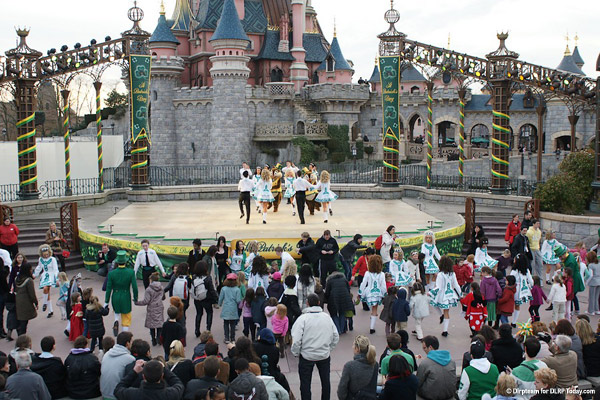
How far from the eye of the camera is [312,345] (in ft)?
23.8

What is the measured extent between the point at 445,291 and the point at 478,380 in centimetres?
421

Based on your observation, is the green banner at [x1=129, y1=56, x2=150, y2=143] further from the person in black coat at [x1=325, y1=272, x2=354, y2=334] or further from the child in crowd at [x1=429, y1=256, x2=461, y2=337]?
the child in crowd at [x1=429, y1=256, x2=461, y2=337]

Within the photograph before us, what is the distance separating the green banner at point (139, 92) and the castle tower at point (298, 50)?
25.8m

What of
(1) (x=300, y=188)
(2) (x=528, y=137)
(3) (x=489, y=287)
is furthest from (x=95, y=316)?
(2) (x=528, y=137)

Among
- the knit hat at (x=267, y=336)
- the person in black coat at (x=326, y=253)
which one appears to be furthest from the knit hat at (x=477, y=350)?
the person in black coat at (x=326, y=253)

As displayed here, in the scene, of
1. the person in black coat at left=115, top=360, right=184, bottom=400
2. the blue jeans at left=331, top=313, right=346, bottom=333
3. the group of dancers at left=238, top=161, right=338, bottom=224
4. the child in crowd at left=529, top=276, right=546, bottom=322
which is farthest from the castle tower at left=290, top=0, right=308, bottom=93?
the person in black coat at left=115, top=360, right=184, bottom=400

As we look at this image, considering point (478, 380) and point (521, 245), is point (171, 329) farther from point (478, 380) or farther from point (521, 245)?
point (521, 245)

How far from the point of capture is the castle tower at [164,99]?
1821 inches

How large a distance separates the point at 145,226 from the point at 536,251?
10371 mm

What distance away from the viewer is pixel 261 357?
6859 mm

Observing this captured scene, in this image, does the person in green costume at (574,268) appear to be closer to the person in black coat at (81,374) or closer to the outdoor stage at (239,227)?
the outdoor stage at (239,227)

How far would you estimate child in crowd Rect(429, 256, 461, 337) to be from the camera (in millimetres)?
10422

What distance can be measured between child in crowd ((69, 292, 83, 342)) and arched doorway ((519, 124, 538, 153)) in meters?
44.6

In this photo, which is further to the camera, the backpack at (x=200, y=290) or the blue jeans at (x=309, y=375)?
the backpack at (x=200, y=290)
